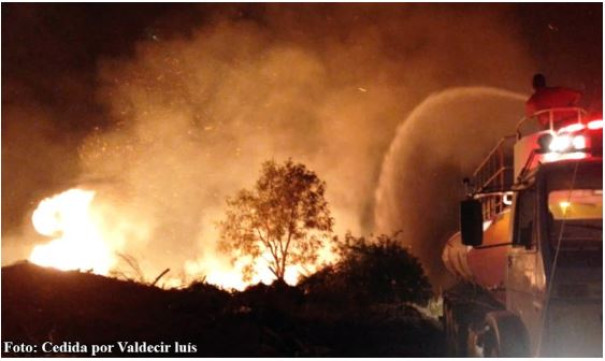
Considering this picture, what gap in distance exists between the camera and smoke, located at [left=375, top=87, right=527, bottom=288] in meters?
24.8

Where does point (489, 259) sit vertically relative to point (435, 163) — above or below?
below

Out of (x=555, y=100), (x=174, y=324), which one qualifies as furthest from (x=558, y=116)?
(x=174, y=324)

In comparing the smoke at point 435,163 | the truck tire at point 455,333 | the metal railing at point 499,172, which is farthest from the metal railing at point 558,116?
the smoke at point 435,163

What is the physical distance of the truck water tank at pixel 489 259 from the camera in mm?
7883

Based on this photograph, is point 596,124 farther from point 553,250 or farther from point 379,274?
point 379,274

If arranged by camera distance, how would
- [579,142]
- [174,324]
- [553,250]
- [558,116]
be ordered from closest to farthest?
[553,250]
[579,142]
[558,116]
[174,324]

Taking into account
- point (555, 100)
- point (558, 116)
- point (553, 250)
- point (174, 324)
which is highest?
point (555, 100)

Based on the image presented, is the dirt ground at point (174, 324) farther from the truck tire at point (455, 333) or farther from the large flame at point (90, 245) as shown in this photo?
the large flame at point (90, 245)

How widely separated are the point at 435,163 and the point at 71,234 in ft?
50.8

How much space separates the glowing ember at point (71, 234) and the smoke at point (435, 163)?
11122 millimetres

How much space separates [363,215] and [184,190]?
6.66 meters

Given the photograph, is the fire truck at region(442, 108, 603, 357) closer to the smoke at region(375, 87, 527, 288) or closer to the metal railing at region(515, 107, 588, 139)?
the metal railing at region(515, 107, 588, 139)

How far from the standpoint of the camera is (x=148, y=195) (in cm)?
2270

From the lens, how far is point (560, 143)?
19.8 ft
